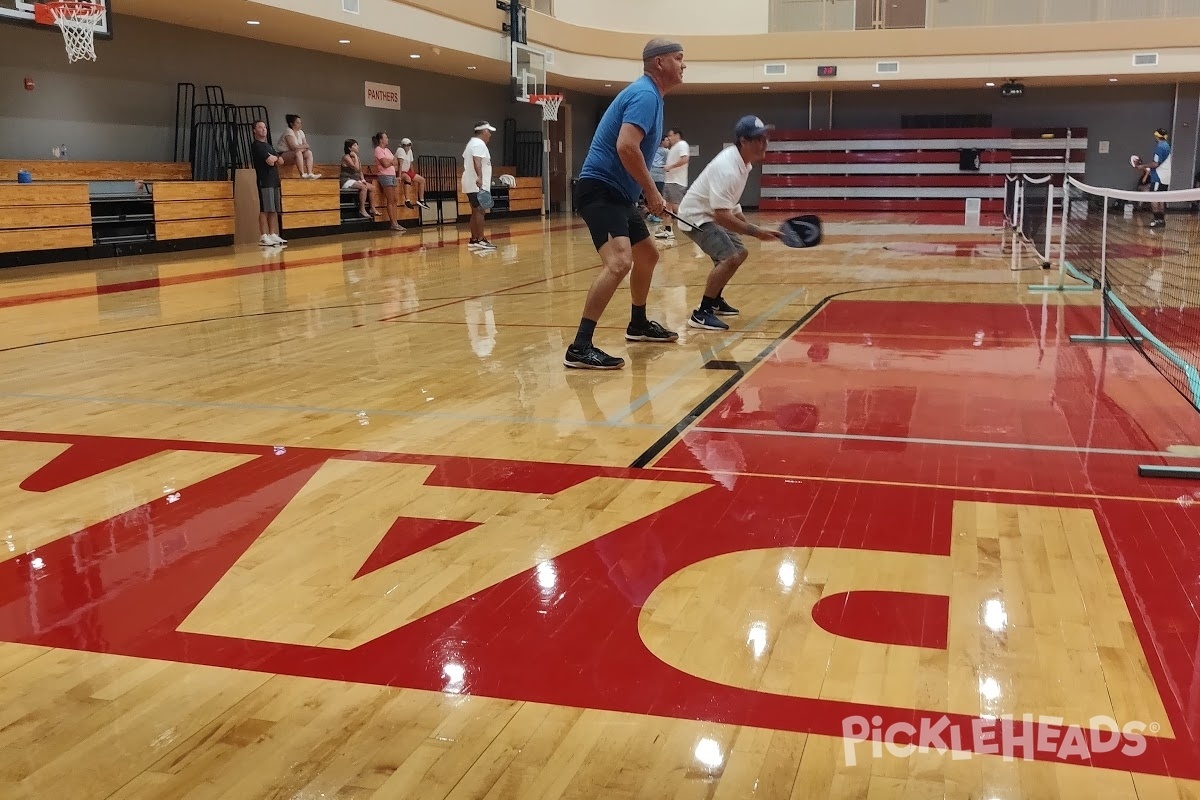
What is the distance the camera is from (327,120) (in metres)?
21.4

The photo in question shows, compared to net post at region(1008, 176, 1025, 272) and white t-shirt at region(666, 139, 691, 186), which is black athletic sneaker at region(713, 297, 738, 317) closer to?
net post at region(1008, 176, 1025, 272)

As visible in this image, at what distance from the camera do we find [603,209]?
21.0 feet

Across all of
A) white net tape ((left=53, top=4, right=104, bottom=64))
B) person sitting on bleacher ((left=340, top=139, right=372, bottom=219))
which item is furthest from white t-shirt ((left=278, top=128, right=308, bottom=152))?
white net tape ((left=53, top=4, right=104, bottom=64))

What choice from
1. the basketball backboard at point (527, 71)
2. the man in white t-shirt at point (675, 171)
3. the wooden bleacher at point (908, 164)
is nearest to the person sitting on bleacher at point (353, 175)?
the basketball backboard at point (527, 71)

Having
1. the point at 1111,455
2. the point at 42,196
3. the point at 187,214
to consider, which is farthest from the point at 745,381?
the point at 187,214

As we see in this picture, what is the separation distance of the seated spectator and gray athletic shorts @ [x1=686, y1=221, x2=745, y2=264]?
45.3 ft

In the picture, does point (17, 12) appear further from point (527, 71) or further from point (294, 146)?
point (527, 71)

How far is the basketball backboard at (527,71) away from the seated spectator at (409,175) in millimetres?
2716

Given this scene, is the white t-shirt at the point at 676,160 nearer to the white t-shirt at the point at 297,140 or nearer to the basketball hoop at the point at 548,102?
the white t-shirt at the point at 297,140

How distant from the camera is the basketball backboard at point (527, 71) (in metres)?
22.7

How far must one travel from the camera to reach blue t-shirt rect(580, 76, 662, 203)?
6195 mm

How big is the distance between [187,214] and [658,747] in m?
15.6

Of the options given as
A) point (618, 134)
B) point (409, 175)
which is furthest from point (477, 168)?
point (618, 134)

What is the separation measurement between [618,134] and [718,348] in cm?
156
